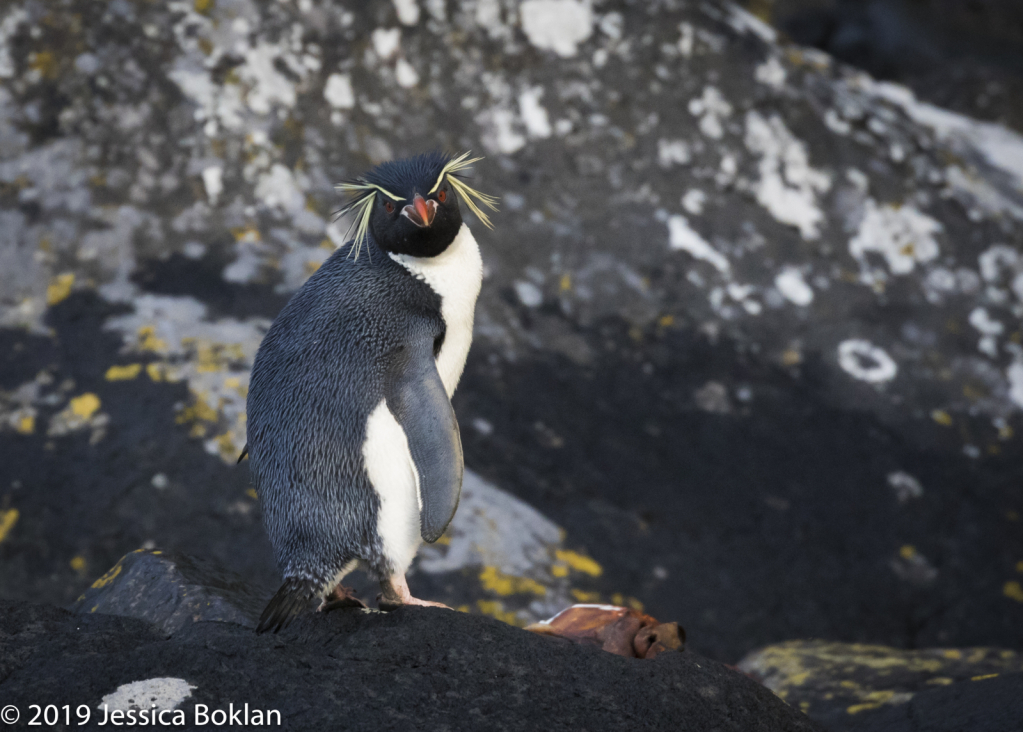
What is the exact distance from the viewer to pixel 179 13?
3.72 metres

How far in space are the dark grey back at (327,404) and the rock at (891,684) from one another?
4.50 feet

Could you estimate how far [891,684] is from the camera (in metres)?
2.52

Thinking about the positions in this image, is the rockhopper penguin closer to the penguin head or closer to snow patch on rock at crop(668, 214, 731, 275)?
the penguin head

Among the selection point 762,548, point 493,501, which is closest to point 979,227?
point 762,548

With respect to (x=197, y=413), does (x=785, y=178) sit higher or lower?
higher

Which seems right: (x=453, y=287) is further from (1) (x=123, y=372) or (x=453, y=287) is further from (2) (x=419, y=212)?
(1) (x=123, y=372)

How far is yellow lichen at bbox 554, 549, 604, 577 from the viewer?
307 centimetres

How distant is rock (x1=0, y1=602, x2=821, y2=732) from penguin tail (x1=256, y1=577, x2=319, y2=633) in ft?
0.12

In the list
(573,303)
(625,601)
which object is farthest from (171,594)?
(573,303)

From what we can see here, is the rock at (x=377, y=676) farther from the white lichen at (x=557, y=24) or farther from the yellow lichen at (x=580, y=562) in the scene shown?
the white lichen at (x=557, y=24)

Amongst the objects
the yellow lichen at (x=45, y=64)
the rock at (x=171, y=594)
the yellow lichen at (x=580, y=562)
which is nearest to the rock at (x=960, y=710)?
the yellow lichen at (x=580, y=562)

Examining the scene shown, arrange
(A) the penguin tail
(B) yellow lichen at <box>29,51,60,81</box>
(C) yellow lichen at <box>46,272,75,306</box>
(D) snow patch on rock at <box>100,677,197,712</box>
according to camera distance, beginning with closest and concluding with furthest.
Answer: (D) snow patch on rock at <box>100,677,197,712</box>, (A) the penguin tail, (C) yellow lichen at <box>46,272,75,306</box>, (B) yellow lichen at <box>29,51,60,81</box>

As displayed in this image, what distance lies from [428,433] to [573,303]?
1.84m

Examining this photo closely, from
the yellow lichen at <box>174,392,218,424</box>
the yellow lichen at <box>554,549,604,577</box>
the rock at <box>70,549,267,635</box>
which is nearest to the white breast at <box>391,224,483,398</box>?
the rock at <box>70,549,267,635</box>
